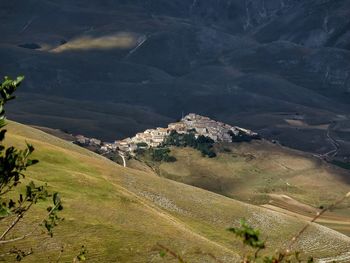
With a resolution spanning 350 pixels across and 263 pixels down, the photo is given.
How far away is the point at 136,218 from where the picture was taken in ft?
232

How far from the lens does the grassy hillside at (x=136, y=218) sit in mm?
59062

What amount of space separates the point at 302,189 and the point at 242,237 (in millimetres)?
191313

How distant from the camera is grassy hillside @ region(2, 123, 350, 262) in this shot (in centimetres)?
5906

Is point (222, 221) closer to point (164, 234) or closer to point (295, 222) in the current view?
point (295, 222)

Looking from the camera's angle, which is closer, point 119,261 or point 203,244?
point 119,261

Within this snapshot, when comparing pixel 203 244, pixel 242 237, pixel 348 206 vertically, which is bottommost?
pixel 348 206

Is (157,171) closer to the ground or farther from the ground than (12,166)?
closer to the ground

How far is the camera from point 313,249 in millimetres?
92562

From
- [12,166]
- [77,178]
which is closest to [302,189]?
[77,178]

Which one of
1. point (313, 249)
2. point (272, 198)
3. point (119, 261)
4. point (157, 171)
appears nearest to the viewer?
point (119, 261)

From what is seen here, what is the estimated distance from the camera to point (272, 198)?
596ft

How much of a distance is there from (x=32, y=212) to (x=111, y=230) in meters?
8.33

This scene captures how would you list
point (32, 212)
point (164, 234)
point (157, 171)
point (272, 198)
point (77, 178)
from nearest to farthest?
1. point (32, 212)
2. point (164, 234)
3. point (77, 178)
4. point (272, 198)
5. point (157, 171)

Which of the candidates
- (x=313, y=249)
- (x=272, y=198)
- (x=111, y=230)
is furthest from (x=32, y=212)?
(x=272, y=198)
